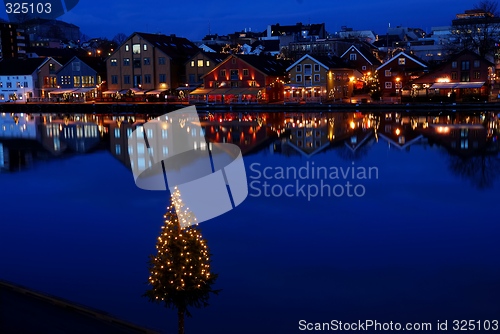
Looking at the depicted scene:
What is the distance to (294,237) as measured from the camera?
32.1 feet

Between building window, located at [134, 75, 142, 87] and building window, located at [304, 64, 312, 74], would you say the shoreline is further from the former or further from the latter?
building window, located at [304, 64, 312, 74]

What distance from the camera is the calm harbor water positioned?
6.97 metres

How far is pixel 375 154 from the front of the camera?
19.6 meters

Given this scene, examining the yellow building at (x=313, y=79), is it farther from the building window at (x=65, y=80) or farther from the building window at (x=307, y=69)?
the building window at (x=65, y=80)

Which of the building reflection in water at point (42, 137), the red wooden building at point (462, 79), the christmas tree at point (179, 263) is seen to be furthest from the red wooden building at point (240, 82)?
the christmas tree at point (179, 263)

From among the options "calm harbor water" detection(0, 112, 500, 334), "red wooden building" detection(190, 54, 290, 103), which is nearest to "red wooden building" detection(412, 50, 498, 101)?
"red wooden building" detection(190, 54, 290, 103)

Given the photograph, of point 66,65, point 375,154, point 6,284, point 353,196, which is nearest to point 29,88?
point 66,65

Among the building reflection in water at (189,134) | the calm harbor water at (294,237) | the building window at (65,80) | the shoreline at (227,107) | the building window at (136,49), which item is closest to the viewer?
the calm harbor water at (294,237)

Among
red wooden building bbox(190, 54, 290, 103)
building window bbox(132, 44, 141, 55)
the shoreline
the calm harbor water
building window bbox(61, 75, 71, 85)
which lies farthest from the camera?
building window bbox(61, 75, 71, 85)

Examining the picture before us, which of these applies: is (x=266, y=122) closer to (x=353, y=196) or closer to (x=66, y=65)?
(x=353, y=196)

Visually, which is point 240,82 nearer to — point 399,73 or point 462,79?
point 399,73

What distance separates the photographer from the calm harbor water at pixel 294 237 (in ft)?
22.9

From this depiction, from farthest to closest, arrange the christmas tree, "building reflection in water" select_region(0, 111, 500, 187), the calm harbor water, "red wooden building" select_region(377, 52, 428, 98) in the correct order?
"red wooden building" select_region(377, 52, 428, 98)
"building reflection in water" select_region(0, 111, 500, 187)
the calm harbor water
the christmas tree

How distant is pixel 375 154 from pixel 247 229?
10296 millimetres
